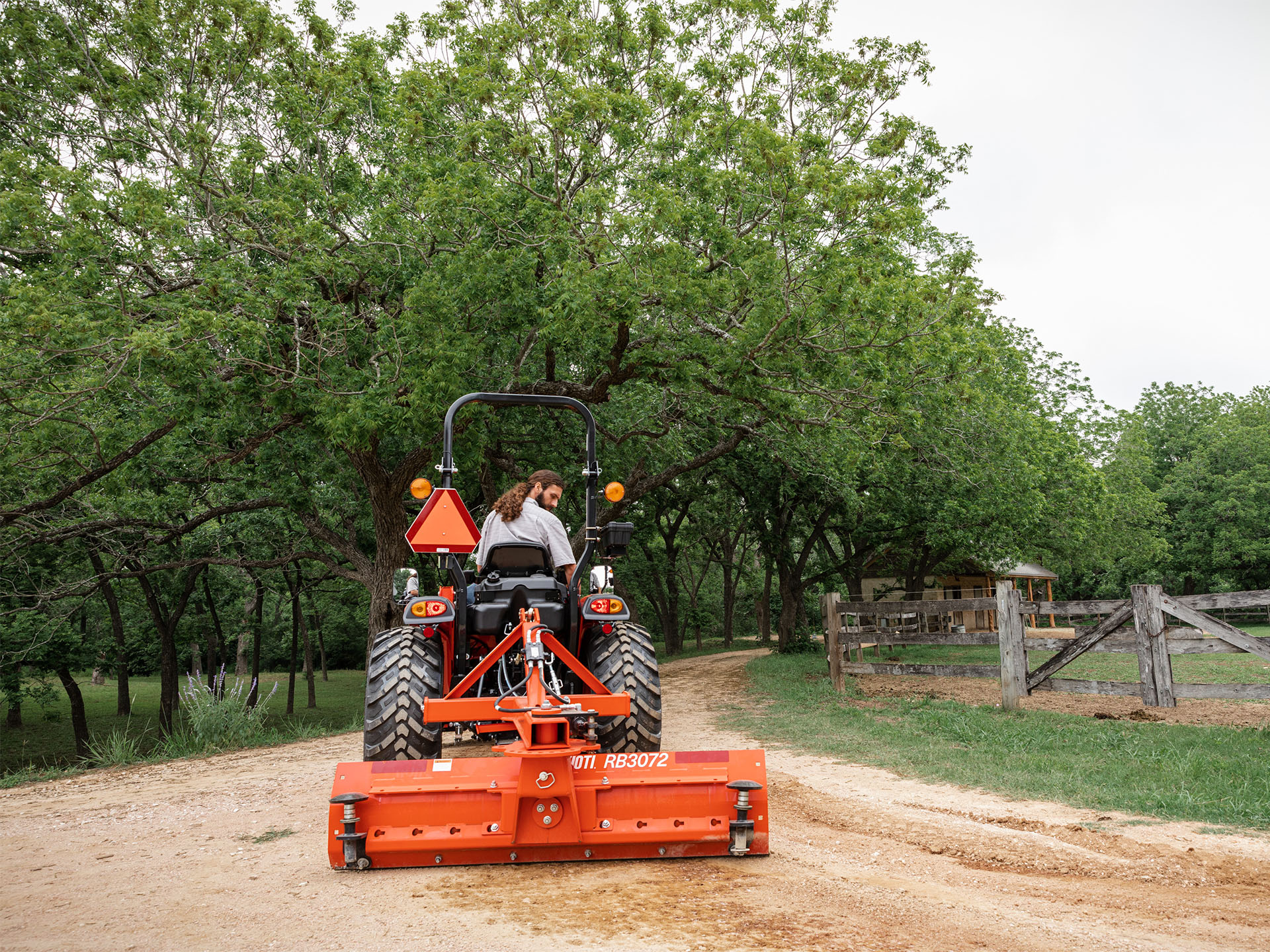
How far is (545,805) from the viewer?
4562 millimetres

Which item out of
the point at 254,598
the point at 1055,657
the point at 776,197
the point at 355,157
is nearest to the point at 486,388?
the point at 355,157

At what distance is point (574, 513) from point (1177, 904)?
50.3 feet

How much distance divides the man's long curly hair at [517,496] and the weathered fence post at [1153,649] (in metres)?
6.58

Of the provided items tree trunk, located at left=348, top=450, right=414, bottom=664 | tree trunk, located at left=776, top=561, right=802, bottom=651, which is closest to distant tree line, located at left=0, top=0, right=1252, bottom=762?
tree trunk, located at left=348, top=450, right=414, bottom=664

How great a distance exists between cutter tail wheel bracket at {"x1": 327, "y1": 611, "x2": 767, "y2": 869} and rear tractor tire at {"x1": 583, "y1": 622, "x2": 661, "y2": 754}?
0.80 metres

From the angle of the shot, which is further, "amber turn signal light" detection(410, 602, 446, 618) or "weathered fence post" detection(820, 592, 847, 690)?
"weathered fence post" detection(820, 592, 847, 690)

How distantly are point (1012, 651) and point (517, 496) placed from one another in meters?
7.08

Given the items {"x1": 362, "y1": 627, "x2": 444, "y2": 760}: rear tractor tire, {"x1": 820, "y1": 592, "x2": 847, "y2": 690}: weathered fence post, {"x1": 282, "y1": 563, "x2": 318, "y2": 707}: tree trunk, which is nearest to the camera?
{"x1": 362, "y1": 627, "x2": 444, "y2": 760}: rear tractor tire

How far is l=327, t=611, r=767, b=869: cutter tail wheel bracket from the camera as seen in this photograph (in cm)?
453

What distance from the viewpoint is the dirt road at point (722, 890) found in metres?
3.54

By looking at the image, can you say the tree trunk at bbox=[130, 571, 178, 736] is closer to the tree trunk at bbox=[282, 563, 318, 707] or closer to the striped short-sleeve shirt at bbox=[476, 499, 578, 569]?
the tree trunk at bbox=[282, 563, 318, 707]

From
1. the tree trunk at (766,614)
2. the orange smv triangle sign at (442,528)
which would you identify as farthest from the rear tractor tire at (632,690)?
the tree trunk at (766,614)

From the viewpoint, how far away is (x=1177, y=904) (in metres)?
3.85

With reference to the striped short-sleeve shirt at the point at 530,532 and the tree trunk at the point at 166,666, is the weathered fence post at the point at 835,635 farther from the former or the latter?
the tree trunk at the point at 166,666
